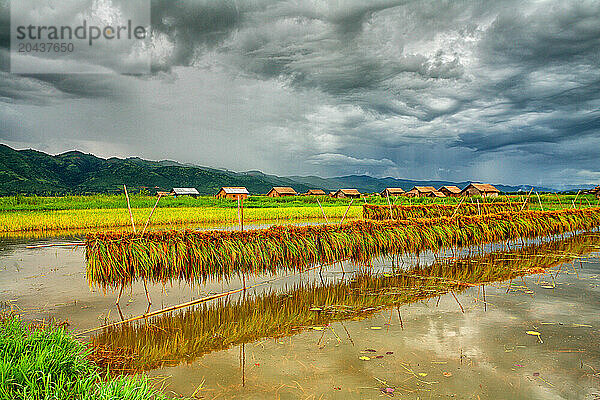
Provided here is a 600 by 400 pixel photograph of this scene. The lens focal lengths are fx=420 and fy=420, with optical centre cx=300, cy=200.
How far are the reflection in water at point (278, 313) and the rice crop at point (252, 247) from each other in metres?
0.56

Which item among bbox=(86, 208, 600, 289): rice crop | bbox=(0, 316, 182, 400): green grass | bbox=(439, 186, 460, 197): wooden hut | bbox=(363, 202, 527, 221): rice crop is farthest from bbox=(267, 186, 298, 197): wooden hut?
bbox=(0, 316, 182, 400): green grass

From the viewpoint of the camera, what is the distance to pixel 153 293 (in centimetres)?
714

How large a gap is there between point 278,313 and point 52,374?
3092 millimetres

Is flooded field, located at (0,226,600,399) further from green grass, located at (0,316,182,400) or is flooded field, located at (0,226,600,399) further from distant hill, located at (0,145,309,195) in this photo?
distant hill, located at (0,145,309,195)

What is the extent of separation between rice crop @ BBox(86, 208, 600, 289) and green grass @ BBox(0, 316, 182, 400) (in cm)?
199

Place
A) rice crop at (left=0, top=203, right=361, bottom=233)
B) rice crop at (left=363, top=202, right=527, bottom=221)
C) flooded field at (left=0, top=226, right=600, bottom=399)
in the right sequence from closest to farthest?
1. flooded field at (left=0, top=226, right=600, bottom=399)
2. rice crop at (left=363, top=202, right=527, bottom=221)
3. rice crop at (left=0, top=203, right=361, bottom=233)

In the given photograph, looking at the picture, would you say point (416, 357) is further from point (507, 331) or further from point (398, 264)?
point (398, 264)

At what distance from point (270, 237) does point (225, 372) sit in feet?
12.3

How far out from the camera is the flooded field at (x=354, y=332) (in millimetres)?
3822

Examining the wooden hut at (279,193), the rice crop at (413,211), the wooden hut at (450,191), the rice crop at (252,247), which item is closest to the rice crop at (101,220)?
the rice crop at (413,211)

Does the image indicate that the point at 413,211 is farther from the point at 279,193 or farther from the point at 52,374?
Result: the point at 279,193

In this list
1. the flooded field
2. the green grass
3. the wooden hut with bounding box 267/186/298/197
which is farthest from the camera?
the wooden hut with bounding box 267/186/298/197

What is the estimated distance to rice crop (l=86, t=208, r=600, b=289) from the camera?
621 cm

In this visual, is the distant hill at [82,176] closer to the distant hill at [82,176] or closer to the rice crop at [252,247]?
the distant hill at [82,176]
